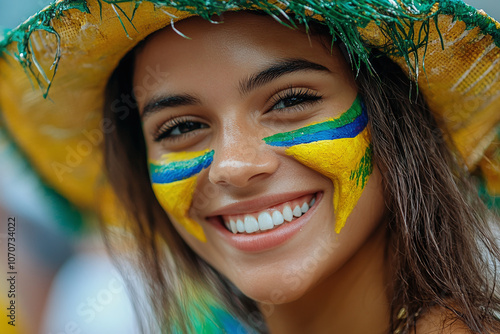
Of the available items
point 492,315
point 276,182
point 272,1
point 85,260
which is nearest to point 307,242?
point 276,182

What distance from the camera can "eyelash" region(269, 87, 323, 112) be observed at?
130 cm

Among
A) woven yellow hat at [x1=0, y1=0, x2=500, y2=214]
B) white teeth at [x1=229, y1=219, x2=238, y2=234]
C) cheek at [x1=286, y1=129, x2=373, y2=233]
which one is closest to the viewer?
woven yellow hat at [x1=0, y1=0, x2=500, y2=214]

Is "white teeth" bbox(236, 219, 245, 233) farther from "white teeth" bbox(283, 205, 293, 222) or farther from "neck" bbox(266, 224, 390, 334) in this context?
"neck" bbox(266, 224, 390, 334)

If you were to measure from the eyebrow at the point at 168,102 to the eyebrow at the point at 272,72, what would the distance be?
0.48ft

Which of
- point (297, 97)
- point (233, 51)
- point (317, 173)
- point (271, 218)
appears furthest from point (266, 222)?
point (233, 51)

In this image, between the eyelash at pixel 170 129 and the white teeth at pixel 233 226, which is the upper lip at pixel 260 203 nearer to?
the white teeth at pixel 233 226

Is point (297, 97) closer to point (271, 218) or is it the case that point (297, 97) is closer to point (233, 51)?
point (233, 51)

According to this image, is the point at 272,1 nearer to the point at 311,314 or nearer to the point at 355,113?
the point at 355,113

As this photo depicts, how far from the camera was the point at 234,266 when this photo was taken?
1379 millimetres

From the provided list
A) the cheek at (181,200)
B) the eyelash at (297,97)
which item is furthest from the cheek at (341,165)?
the cheek at (181,200)

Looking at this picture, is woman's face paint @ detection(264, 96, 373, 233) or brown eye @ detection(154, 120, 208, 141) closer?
woman's face paint @ detection(264, 96, 373, 233)

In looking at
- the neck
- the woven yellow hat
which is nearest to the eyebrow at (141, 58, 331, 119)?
the woven yellow hat

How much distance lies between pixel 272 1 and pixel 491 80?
0.68 metres

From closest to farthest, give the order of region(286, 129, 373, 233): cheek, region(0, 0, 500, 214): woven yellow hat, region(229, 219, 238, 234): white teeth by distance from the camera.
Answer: region(0, 0, 500, 214): woven yellow hat, region(286, 129, 373, 233): cheek, region(229, 219, 238, 234): white teeth
